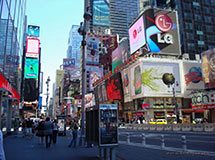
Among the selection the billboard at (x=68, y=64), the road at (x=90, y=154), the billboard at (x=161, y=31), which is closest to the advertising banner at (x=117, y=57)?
the billboard at (x=161, y=31)

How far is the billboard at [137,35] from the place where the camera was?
255ft

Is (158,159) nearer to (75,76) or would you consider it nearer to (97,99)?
(97,99)

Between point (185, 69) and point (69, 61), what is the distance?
90579 millimetres

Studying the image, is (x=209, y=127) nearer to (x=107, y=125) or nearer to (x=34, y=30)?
(x=107, y=125)

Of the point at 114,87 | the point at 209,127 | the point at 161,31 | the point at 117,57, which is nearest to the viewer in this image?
the point at 209,127

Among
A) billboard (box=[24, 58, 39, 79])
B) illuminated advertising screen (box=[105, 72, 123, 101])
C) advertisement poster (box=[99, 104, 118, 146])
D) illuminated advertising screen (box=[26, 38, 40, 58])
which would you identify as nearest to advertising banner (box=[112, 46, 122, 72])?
illuminated advertising screen (box=[105, 72, 123, 101])

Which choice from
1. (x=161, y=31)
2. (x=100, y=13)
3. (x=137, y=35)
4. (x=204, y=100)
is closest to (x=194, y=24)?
(x=161, y=31)

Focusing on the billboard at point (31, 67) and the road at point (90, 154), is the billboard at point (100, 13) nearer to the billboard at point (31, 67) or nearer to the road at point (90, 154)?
the billboard at point (31, 67)

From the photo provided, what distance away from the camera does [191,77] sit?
78.1 m

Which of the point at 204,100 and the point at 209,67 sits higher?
the point at 209,67

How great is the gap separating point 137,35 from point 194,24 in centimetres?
3018

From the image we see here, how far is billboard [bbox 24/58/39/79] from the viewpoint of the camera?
204 feet

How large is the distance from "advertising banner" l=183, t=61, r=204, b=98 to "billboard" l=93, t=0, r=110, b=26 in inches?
4006

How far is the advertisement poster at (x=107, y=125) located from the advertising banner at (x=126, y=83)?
71.0m
